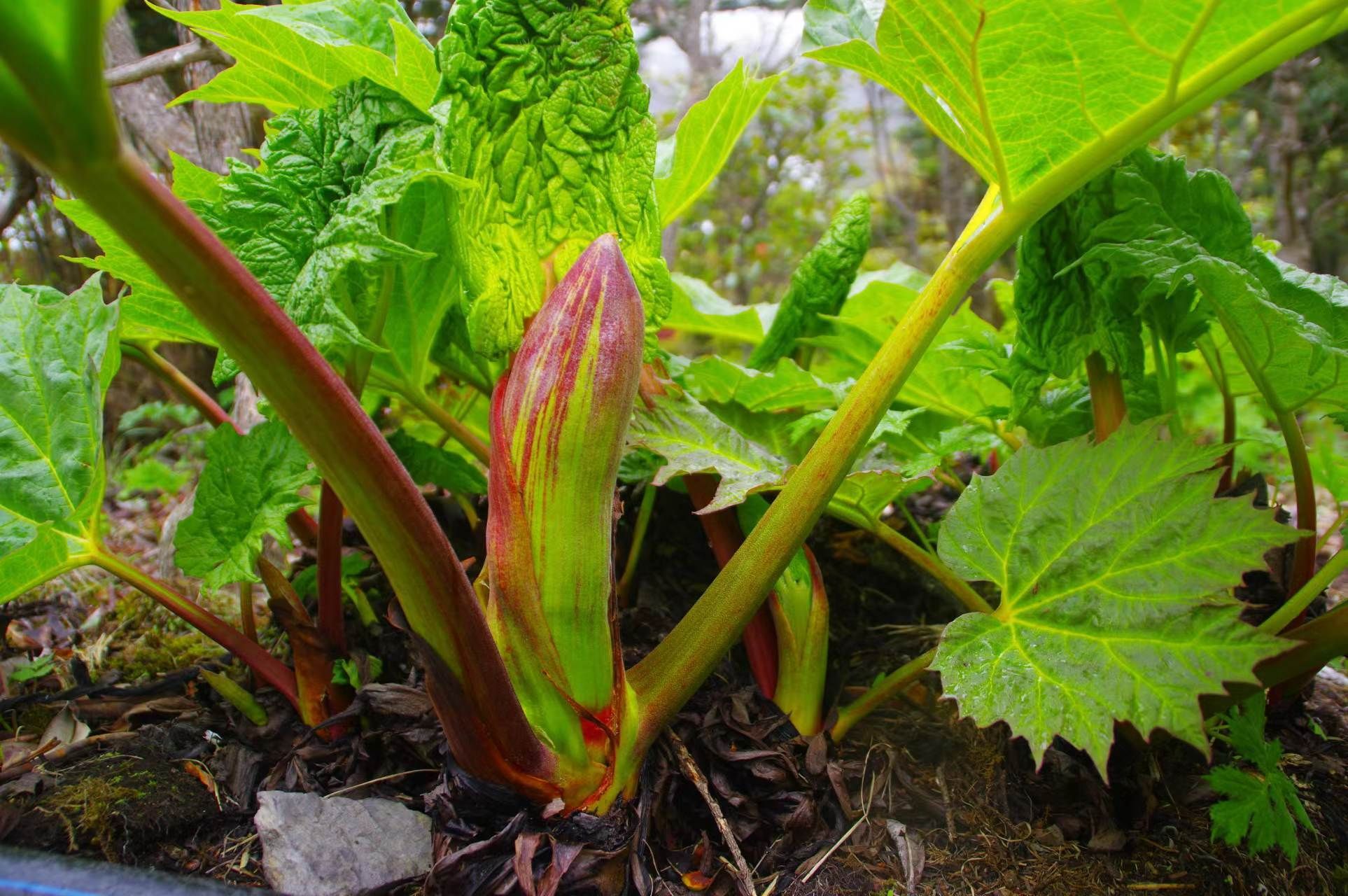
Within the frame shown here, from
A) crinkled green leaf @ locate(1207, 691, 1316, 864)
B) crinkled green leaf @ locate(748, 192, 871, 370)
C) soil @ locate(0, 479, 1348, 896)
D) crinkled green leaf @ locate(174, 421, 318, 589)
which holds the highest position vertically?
crinkled green leaf @ locate(748, 192, 871, 370)

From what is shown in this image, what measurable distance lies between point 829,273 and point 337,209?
0.70 meters

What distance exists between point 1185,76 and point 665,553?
32.9 inches

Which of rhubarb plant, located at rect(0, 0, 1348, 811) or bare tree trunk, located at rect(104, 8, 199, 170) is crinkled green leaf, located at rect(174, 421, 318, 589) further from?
bare tree trunk, located at rect(104, 8, 199, 170)

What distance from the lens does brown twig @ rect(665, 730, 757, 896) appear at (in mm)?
773

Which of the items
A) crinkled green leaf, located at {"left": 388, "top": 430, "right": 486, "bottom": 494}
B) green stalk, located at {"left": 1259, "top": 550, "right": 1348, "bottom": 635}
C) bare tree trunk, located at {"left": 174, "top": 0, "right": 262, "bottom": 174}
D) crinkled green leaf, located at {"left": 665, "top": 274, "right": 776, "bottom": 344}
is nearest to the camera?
green stalk, located at {"left": 1259, "top": 550, "right": 1348, "bottom": 635}

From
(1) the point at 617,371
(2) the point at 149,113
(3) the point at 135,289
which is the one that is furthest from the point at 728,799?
(2) the point at 149,113

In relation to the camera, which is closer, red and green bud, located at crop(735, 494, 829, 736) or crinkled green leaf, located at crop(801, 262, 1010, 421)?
red and green bud, located at crop(735, 494, 829, 736)

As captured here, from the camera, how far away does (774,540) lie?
0.78 m

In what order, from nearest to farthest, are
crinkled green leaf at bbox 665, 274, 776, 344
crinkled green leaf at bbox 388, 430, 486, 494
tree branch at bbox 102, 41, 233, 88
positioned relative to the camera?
crinkled green leaf at bbox 388, 430, 486, 494 → tree branch at bbox 102, 41, 233, 88 → crinkled green leaf at bbox 665, 274, 776, 344

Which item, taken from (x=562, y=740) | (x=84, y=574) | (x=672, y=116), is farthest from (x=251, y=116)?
(x=672, y=116)

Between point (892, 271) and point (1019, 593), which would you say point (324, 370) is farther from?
point (892, 271)

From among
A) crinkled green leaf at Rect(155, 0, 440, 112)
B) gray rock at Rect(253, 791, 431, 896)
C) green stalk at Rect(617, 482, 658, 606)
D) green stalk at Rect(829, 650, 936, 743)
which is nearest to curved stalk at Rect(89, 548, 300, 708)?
gray rock at Rect(253, 791, 431, 896)

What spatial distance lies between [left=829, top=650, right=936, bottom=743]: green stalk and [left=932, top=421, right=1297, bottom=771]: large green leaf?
0.43 feet

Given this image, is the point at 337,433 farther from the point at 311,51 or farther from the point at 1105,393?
the point at 1105,393
